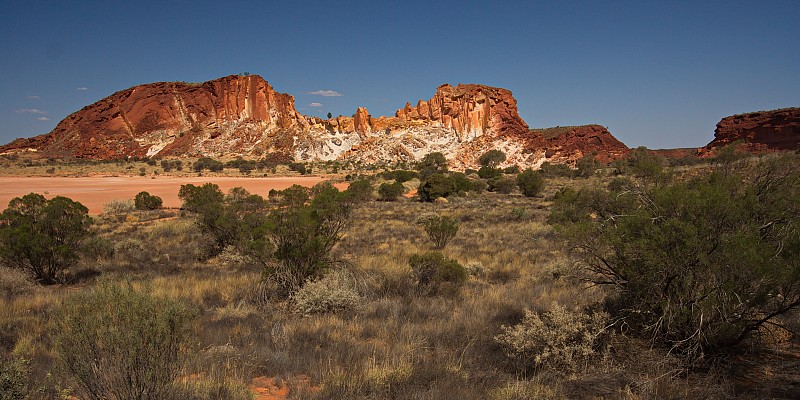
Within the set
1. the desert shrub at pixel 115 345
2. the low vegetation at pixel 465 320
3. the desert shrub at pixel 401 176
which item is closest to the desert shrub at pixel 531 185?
the desert shrub at pixel 401 176

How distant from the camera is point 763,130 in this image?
2633 inches

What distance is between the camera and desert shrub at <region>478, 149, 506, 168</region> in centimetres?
6544

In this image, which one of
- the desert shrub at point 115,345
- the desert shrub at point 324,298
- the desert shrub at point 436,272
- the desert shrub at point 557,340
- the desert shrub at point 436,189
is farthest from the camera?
the desert shrub at point 436,189

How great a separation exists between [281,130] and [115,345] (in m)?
78.4

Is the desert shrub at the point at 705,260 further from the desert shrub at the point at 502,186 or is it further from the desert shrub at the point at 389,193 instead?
the desert shrub at the point at 502,186

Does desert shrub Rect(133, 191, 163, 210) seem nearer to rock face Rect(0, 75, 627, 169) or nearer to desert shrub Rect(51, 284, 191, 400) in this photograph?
desert shrub Rect(51, 284, 191, 400)

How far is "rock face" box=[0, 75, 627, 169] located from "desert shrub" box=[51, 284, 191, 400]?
6843 cm

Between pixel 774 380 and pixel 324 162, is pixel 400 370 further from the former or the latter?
pixel 324 162

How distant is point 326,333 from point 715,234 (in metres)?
4.39

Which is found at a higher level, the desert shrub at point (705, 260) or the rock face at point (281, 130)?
the rock face at point (281, 130)

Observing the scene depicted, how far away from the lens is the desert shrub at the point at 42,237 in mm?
8211

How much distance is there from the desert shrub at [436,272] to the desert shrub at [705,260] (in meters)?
3.37

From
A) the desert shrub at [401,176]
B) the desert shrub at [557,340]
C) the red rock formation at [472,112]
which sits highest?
the red rock formation at [472,112]

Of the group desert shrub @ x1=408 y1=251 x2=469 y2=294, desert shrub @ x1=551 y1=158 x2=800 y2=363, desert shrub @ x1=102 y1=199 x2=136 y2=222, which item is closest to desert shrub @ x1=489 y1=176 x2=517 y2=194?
desert shrub @ x1=102 y1=199 x2=136 y2=222
